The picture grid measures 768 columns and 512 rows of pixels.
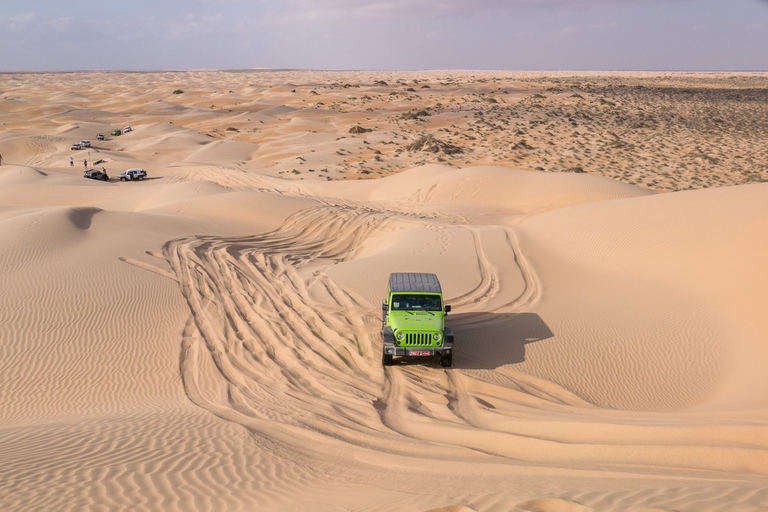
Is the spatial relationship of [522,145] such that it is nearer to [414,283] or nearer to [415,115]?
[415,115]

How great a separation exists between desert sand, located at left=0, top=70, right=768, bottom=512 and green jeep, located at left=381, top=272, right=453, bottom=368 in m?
0.56

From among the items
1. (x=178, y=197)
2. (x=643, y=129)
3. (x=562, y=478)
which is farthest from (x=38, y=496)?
(x=643, y=129)

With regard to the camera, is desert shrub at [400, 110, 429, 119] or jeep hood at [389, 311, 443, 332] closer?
jeep hood at [389, 311, 443, 332]

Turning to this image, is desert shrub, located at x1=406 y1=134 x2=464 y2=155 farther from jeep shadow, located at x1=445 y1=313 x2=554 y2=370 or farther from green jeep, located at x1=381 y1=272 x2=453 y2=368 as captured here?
green jeep, located at x1=381 y1=272 x2=453 y2=368

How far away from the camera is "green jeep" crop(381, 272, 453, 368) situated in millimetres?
11523

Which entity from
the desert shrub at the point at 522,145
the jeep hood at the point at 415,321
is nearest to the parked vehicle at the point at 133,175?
the desert shrub at the point at 522,145

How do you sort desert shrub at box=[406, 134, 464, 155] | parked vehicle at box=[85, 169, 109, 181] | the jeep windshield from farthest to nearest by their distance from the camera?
desert shrub at box=[406, 134, 464, 155], parked vehicle at box=[85, 169, 109, 181], the jeep windshield

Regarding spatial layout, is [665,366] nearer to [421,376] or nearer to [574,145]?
[421,376]

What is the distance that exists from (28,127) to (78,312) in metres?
60.4

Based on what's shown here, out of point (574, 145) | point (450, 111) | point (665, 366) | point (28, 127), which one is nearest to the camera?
point (665, 366)

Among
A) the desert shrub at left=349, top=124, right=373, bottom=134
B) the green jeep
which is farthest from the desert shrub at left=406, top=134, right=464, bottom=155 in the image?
the green jeep

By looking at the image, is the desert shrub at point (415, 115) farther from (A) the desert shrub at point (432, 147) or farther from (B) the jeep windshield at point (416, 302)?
(B) the jeep windshield at point (416, 302)

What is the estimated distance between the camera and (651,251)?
708 inches

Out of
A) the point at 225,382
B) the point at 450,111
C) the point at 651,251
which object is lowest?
the point at 225,382
